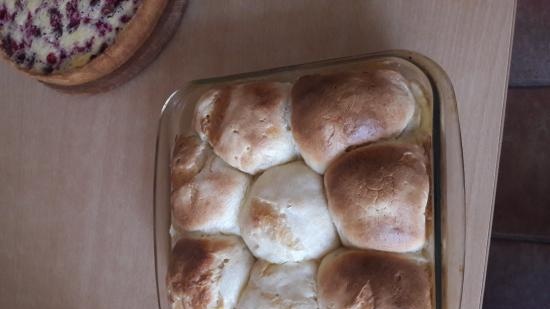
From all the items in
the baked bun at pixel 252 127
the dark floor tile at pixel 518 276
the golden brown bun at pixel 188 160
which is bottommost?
the dark floor tile at pixel 518 276

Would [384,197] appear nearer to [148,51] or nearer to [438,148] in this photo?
[438,148]

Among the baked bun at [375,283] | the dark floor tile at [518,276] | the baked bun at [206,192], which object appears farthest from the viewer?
the dark floor tile at [518,276]

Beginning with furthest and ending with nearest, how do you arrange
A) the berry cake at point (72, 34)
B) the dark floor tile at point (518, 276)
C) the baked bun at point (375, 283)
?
1. the dark floor tile at point (518, 276)
2. the berry cake at point (72, 34)
3. the baked bun at point (375, 283)

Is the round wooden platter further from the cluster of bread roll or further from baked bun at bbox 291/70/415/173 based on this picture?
baked bun at bbox 291/70/415/173

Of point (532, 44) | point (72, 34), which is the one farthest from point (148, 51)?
point (532, 44)

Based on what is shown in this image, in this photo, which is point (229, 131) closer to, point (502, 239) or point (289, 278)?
point (289, 278)

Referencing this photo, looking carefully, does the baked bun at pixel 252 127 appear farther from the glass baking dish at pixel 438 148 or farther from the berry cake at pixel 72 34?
the berry cake at pixel 72 34

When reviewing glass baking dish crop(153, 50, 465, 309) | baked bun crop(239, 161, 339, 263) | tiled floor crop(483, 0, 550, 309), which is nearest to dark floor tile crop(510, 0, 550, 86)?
tiled floor crop(483, 0, 550, 309)

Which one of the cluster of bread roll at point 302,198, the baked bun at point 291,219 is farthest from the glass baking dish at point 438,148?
the baked bun at point 291,219

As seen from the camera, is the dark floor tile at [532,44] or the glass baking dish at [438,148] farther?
the dark floor tile at [532,44]
